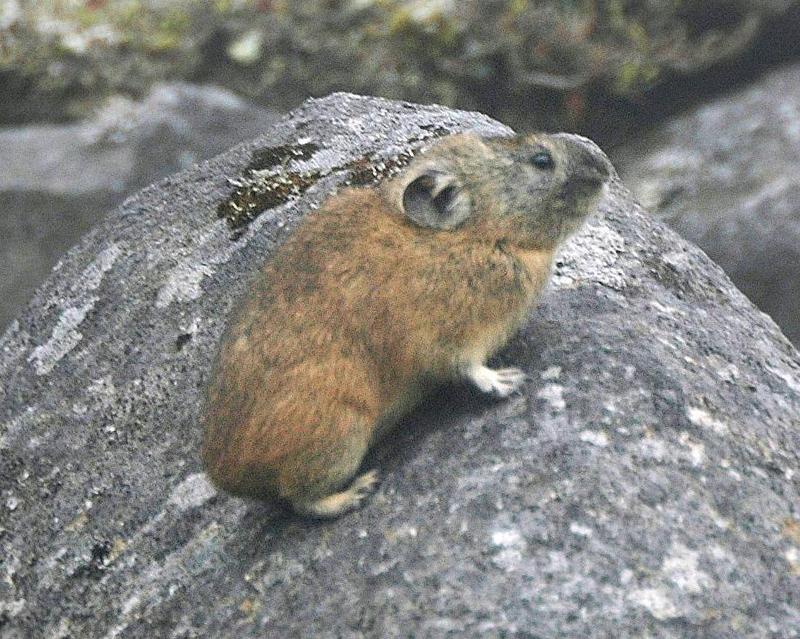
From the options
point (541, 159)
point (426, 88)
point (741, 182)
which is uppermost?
point (541, 159)

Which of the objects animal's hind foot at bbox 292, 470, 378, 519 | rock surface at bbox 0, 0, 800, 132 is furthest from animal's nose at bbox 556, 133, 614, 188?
rock surface at bbox 0, 0, 800, 132

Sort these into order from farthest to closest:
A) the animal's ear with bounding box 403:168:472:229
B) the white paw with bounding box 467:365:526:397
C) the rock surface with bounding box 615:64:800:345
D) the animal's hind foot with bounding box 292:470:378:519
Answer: the rock surface with bounding box 615:64:800:345
the animal's ear with bounding box 403:168:472:229
the white paw with bounding box 467:365:526:397
the animal's hind foot with bounding box 292:470:378:519

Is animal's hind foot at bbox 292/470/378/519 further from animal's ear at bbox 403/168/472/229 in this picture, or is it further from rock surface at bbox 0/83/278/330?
rock surface at bbox 0/83/278/330

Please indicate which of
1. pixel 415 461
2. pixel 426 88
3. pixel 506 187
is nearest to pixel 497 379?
pixel 415 461

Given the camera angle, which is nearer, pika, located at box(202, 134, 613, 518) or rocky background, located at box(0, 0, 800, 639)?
rocky background, located at box(0, 0, 800, 639)

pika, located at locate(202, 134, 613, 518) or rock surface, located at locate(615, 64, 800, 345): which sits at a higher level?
pika, located at locate(202, 134, 613, 518)

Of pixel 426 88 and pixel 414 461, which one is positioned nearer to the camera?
pixel 414 461

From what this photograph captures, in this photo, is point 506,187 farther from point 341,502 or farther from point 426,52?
point 426,52

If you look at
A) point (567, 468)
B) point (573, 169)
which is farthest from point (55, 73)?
point (567, 468)
